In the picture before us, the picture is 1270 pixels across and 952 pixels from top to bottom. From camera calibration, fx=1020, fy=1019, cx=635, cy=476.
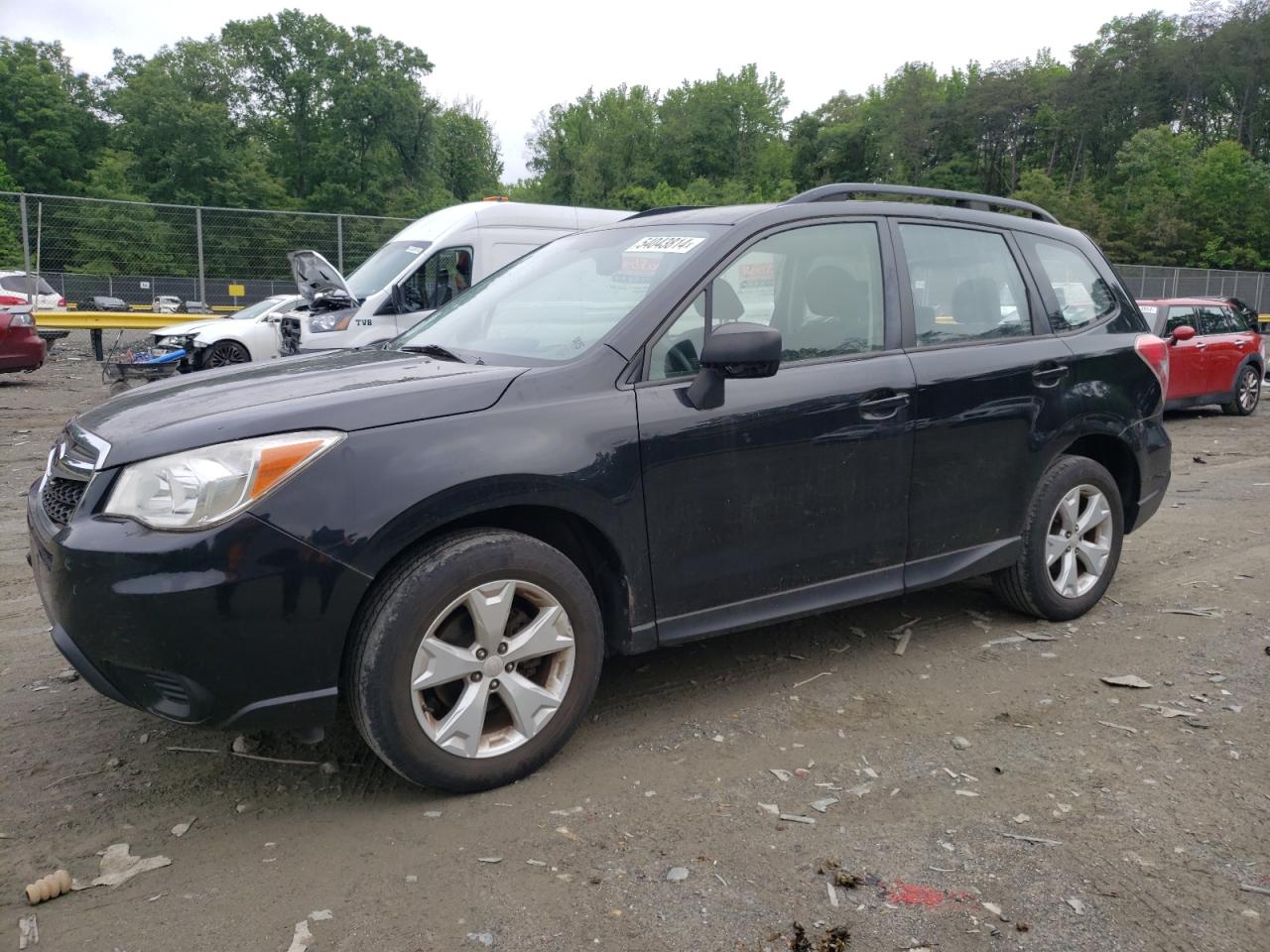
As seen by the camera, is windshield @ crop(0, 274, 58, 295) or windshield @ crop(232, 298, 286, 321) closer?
windshield @ crop(232, 298, 286, 321)

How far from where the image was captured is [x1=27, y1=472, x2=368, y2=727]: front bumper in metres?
2.64

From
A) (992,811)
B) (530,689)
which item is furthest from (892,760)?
(530,689)

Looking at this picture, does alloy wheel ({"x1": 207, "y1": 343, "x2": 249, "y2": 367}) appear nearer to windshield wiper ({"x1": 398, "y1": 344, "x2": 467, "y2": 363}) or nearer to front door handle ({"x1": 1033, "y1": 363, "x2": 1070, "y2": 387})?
windshield wiper ({"x1": 398, "y1": 344, "x2": 467, "y2": 363})

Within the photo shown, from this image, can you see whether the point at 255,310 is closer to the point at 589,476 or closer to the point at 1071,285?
the point at 1071,285

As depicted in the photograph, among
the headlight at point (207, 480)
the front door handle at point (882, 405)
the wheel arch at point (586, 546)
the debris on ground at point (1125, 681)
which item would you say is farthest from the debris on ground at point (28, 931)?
the debris on ground at point (1125, 681)

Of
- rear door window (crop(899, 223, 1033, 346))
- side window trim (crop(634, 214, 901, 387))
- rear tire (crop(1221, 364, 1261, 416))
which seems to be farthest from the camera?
rear tire (crop(1221, 364, 1261, 416))

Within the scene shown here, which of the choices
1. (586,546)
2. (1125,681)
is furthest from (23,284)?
(1125,681)

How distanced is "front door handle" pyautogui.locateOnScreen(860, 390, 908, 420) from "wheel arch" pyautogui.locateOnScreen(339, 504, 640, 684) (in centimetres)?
115

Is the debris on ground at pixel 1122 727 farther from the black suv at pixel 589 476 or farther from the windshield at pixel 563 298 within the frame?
the windshield at pixel 563 298

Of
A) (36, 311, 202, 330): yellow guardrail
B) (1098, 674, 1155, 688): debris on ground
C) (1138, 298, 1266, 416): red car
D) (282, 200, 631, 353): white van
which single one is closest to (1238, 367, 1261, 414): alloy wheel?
(1138, 298, 1266, 416): red car

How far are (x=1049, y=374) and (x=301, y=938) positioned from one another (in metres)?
3.59

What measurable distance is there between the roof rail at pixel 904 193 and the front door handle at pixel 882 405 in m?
0.79

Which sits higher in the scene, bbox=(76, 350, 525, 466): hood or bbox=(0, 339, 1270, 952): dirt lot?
bbox=(76, 350, 525, 466): hood

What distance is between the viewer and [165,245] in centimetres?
1920
